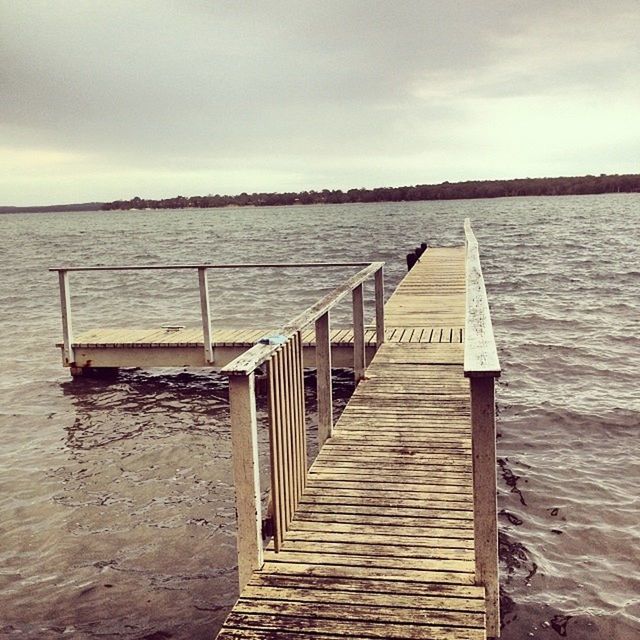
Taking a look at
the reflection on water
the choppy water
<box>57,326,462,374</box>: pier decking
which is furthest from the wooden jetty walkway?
<box>57,326,462,374</box>: pier decking

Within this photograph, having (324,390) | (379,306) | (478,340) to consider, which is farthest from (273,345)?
(379,306)

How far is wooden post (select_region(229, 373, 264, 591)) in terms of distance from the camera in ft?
10.8

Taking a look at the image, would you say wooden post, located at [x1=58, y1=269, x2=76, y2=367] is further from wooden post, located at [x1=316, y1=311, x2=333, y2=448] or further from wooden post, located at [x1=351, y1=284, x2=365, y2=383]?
wooden post, located at [x1=316, y1=311, x2=333, y2=448]

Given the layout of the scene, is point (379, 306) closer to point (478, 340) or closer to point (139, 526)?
point (139, 526)

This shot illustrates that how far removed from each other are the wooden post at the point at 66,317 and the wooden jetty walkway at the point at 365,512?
511 cm

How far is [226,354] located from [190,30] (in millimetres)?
10265

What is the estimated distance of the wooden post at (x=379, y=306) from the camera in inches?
307

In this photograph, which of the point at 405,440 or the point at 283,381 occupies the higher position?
the point at 283,381

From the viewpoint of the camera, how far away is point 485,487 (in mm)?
3199

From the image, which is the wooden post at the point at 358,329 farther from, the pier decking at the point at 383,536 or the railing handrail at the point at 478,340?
the railing handrail at the point at 478,340

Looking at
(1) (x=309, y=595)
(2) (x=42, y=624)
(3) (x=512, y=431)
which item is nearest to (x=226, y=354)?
(3) (x=512, y=431)

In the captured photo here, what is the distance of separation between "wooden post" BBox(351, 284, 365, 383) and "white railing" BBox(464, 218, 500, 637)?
307cm

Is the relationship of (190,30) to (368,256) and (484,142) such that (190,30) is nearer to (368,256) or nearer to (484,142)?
A: (368,256)

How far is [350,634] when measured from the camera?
2973mm
